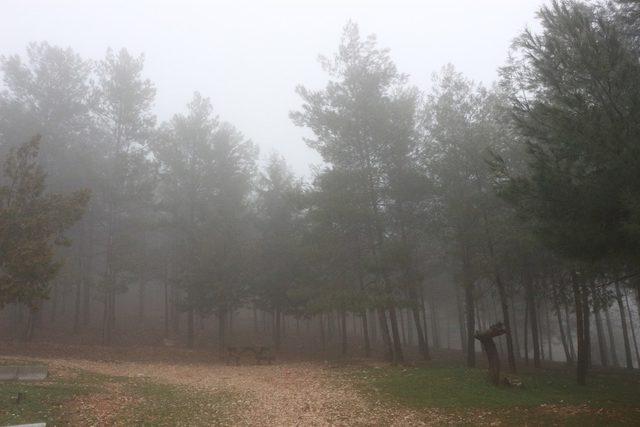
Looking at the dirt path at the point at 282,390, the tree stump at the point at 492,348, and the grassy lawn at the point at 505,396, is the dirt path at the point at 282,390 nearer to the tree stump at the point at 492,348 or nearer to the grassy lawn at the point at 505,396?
the grassy lawn at the point at 505,396

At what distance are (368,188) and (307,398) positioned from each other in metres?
10.8

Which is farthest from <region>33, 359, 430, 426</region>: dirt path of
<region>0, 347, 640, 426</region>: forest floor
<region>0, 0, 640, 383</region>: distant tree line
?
<region>0, 0, 640, 383</region>: distant tree line

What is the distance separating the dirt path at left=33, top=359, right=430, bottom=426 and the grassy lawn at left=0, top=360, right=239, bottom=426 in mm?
1000

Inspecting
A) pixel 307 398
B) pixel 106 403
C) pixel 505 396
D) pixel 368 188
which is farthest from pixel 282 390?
pixel 368 188

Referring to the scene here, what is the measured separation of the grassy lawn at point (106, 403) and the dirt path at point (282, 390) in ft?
3.28

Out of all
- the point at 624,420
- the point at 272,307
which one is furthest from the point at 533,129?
the point at 272,307

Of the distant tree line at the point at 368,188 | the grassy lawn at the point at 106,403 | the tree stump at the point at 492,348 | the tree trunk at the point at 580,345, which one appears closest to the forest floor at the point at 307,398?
the grassy lawn at the point at 106,403

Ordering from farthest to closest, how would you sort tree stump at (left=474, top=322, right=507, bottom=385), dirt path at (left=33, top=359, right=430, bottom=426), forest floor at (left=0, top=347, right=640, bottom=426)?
1. tree stump at (left=474, top=322, right=507, bottom=385)
2. dirt path at (left=33, top=359, right=430, bottom=426)
3. forest floor at (left=0, top=347, right=640, bottom=426)

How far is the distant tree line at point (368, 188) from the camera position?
10.4 meters

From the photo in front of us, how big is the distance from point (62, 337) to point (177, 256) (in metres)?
8.29

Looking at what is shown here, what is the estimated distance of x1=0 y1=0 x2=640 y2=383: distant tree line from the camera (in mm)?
10422

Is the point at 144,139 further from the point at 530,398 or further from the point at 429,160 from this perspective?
the point at 530,398

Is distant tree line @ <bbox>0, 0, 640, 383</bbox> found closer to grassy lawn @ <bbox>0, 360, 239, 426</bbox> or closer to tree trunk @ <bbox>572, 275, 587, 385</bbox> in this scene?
tree trunk @ <bbox>572, 275, 587, 385</bbox>

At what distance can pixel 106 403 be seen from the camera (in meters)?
12.0
